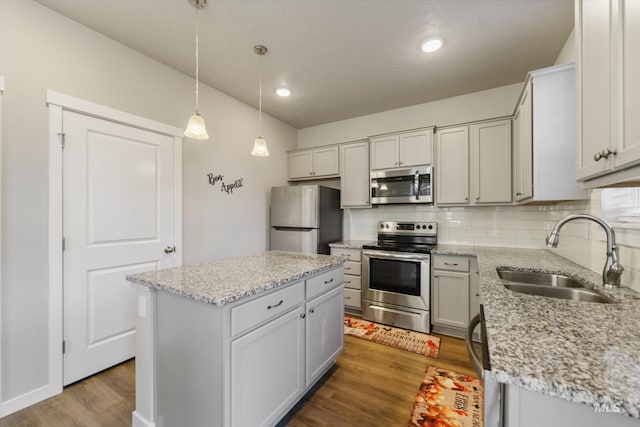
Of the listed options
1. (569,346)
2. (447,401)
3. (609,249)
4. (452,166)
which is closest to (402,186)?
(452,166)

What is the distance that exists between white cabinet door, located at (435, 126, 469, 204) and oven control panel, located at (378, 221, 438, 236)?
1.15 feet

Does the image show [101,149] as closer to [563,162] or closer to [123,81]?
[123,81]

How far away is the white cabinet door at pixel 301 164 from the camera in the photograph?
161 inches

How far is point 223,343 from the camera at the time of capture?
1.23 meters

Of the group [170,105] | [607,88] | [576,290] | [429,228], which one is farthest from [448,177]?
[170,105]

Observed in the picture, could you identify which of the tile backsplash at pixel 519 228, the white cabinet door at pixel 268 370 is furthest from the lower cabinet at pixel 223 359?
the tile backsplash at pixel 519 228

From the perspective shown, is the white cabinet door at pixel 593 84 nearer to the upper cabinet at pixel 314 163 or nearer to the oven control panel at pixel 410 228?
the oven control panel at pixel 410 228

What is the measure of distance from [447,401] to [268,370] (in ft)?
4.29

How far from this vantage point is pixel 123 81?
2314mm

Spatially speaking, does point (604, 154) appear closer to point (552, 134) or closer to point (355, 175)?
point (552, 134)

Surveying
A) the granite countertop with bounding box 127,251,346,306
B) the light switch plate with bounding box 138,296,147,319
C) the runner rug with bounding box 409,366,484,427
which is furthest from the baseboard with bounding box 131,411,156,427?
the runner rug with bounding box 409,366,484,427

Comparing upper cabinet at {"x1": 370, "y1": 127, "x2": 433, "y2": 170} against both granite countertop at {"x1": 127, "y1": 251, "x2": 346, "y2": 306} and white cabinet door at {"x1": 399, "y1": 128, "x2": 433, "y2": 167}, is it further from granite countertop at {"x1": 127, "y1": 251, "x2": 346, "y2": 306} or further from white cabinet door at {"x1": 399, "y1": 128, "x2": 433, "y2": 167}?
granite countertop at {"x1": 127, "y1": 251, "x2": 346, "y2": 306}

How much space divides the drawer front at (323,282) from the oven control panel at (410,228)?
5.02 ft

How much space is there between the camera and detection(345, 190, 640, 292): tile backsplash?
4.70 ft
